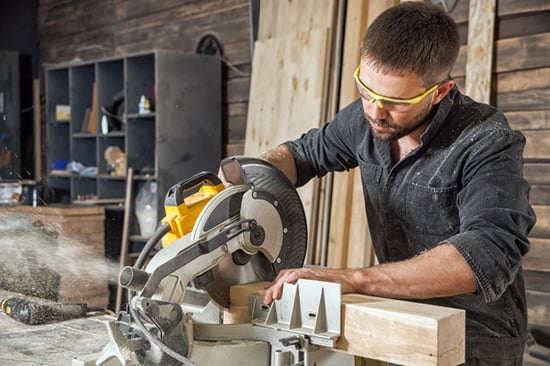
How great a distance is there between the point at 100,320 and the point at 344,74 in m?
1.89

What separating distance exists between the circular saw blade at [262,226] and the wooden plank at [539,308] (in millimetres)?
1690

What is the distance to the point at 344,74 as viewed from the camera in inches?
139

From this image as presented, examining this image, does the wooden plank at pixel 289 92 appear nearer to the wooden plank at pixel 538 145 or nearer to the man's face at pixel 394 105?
the wooden plank at pixel 538 145

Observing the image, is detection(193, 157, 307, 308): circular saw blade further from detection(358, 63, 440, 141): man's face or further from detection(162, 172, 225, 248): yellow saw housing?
detection(358, 63, 440, 141): man's face

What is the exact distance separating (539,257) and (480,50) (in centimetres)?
93

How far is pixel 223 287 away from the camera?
1559 millimetres

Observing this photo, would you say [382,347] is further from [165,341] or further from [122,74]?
[122,74]

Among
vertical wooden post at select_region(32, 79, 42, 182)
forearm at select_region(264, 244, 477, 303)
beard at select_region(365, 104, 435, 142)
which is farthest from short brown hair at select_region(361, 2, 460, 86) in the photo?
vertical wooden post at select_region(32, 79, 42, 182)

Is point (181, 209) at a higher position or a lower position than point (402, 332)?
higher

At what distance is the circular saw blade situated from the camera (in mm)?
1544

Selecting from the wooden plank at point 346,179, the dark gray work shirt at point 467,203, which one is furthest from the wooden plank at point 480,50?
the dark gray work shirt at point 467,203

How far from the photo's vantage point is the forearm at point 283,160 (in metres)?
1.96

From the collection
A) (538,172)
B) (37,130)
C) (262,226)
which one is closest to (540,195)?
(538,172)

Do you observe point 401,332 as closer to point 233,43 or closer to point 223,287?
point 223,287
